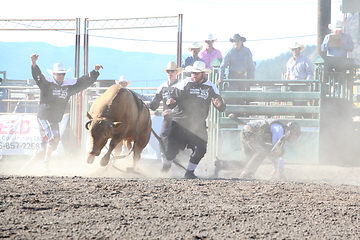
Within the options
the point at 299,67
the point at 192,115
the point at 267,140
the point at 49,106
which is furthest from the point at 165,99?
the point at 299,67

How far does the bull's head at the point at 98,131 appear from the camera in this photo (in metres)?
5.39

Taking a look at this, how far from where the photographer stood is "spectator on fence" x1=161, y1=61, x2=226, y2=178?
6.32 metres

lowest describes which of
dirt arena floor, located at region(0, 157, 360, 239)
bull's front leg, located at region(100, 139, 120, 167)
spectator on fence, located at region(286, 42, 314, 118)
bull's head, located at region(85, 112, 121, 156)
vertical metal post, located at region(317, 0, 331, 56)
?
dirt arena floor, located at region(0, 157, 360, 239)

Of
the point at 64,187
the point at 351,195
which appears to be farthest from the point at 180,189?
the point at 351,195

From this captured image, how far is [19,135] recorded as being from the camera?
920cm

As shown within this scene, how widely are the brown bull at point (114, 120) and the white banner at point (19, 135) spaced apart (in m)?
3.77

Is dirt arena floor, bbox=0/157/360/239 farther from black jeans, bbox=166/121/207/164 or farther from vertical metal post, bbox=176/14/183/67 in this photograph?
vertical metal post, bbox=176/14/183/67

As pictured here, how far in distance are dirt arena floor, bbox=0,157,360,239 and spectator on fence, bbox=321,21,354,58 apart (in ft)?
16.9

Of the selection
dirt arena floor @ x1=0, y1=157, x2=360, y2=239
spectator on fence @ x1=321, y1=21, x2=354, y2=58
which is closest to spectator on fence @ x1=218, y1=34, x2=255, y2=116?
spectator on fence @ x1=321, y1=21, x2=354, y2=58

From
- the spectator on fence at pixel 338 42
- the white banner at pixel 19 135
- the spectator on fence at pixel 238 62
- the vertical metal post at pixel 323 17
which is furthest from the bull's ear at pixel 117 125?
the vertical metal post at pixel 323 17

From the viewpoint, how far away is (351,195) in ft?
15.4

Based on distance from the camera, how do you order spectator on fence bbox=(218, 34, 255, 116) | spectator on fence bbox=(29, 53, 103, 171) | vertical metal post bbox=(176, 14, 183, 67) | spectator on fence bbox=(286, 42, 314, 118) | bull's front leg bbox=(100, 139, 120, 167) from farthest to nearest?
vertical metal post bbox=(176, 14, 183, 67) < spectator on fence bbox=(286, 42, 314, 118) < spectator on fence bbox=(218, 34, 255, 116) < spectator on fence bbox=(29, 53, 103, 171) < bull's front leg bbox=(100, 139, 120, 167)

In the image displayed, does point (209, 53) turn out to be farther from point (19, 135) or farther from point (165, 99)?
point (19, 135)

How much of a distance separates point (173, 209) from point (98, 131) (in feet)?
6.86
